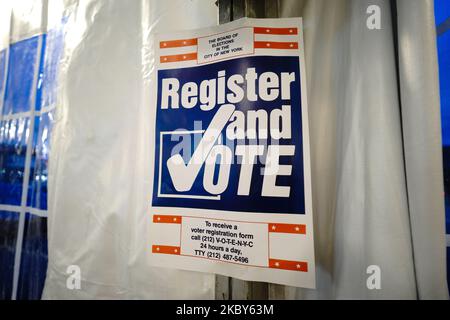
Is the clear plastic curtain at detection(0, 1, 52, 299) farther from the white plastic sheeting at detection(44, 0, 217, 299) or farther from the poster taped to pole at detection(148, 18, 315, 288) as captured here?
the poster taped to pole at detection(148, 18, 315, 288)

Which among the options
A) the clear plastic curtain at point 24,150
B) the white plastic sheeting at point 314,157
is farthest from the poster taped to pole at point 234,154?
the clear plastic curtain at point 24,150

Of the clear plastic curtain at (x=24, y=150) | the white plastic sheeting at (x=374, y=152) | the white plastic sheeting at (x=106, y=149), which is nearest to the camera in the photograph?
the white plastic sheeting at (x=374, y=152)

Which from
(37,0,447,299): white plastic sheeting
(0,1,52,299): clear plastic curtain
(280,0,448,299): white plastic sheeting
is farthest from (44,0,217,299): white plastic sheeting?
(280,0,448,299): white plastic sheeting

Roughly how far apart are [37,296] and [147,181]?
557 mm

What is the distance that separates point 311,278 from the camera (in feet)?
1.44

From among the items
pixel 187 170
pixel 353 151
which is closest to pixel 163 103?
pixel 187 170

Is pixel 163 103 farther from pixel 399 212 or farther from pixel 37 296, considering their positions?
pixel 37 296

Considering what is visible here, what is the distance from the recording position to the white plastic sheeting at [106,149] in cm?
55

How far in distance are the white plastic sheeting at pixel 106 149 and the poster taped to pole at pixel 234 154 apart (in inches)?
2.2

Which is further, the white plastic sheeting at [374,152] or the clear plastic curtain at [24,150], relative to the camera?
the clear plastic curtain at [24,150]

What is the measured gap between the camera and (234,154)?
0.48 m

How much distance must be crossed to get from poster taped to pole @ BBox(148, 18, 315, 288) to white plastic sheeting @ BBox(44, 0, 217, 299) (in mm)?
55

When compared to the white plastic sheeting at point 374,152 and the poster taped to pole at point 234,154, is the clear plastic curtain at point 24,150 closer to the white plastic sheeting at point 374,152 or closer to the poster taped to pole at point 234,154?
the poster taped to pole at point 234,154

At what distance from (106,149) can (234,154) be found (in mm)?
346
